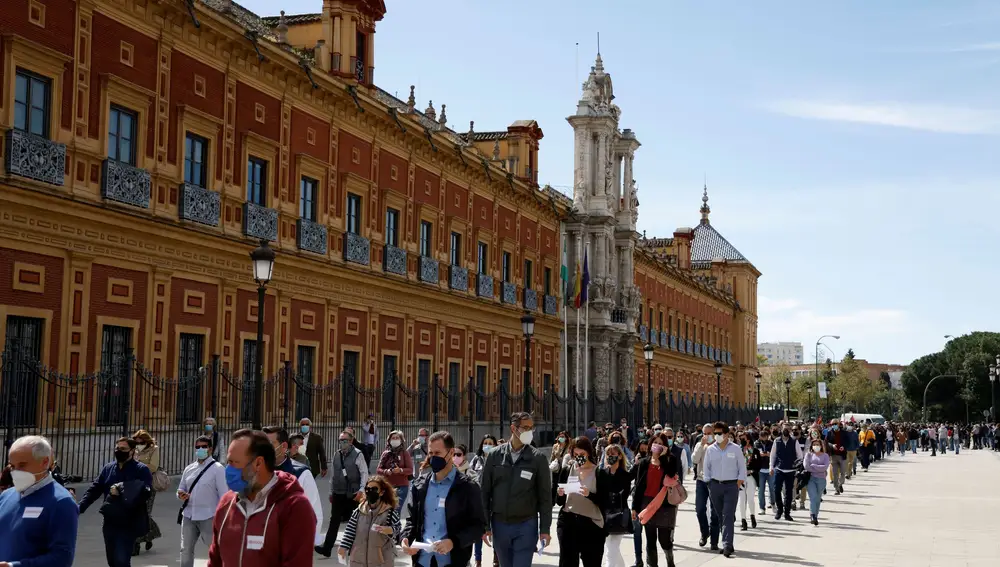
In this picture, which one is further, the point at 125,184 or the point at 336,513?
the point at 125,184

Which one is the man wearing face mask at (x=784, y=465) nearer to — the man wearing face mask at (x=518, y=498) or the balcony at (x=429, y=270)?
the man wearing face mask at (x=518, y=498)

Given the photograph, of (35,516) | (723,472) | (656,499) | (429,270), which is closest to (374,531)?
(35,516)

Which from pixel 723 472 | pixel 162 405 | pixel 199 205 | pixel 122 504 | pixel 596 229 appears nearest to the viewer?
pixel 122 504

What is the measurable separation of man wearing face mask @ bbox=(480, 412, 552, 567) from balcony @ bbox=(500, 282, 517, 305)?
2917cm

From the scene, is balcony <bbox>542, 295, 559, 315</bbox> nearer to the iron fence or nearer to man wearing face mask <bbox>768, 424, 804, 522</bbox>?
the iron fence

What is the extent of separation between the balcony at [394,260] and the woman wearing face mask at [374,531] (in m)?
22.5

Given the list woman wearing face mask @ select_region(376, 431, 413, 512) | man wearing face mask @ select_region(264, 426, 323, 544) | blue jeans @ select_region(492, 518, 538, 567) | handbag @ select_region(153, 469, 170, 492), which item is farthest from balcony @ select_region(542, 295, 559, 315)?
man wearing face mask @ select_region(264, 426, 323, 544)

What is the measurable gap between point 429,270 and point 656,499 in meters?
20.5

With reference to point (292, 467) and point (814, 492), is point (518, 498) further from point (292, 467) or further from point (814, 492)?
point (814, 492)

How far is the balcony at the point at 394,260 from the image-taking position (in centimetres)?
3066

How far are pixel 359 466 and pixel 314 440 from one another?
2.63 meters

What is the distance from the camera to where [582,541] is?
34.9 ft

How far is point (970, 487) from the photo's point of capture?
102 ft

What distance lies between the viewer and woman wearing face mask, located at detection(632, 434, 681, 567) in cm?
1312
